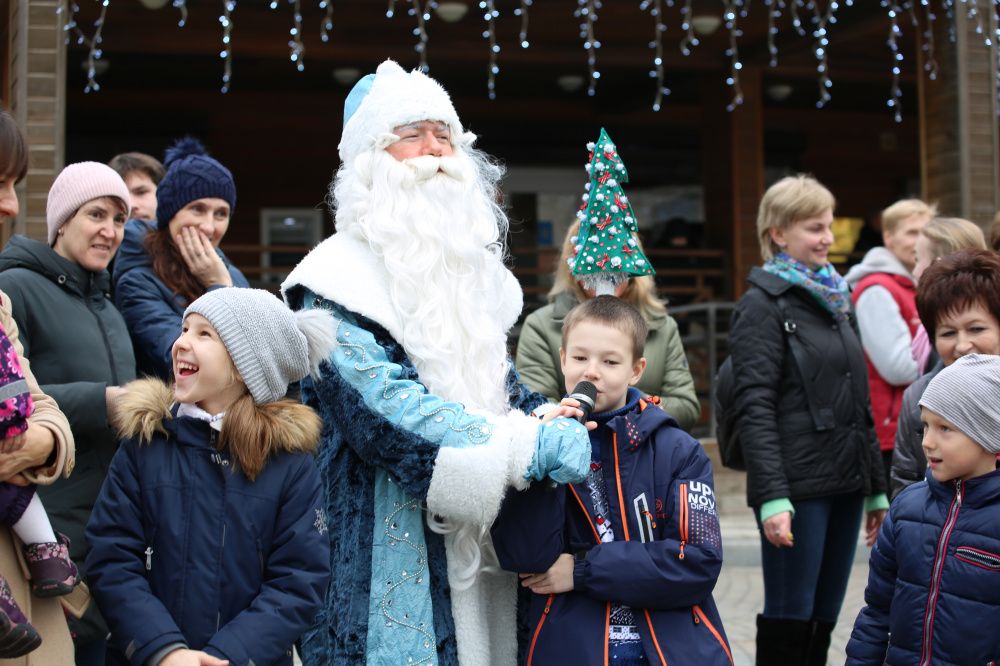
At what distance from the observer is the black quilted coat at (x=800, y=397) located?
4.16 meters

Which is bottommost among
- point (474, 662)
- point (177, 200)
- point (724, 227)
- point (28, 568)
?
point (474, 662)

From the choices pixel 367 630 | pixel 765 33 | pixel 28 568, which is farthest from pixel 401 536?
pixel 765 33

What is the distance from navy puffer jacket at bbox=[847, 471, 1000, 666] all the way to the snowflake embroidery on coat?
54.7 inches

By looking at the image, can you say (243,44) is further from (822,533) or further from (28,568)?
(28,568)

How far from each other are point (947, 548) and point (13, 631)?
81.7 inches

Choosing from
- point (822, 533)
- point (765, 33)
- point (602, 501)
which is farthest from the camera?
point (765, 33)

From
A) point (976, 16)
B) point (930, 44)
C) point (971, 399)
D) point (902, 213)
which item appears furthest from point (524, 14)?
point (971, 399)

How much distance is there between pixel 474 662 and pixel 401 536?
1.14 ft

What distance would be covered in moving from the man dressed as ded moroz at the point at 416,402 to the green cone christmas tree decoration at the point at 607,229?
408 mm

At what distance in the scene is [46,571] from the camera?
2.42 metres

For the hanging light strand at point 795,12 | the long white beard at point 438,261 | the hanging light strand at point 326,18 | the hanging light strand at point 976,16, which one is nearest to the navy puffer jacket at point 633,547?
the long white beard at point 438,261

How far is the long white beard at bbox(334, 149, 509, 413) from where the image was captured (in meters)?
2.95

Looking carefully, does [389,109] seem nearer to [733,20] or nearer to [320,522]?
[320,522]

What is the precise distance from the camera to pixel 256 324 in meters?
2.68
